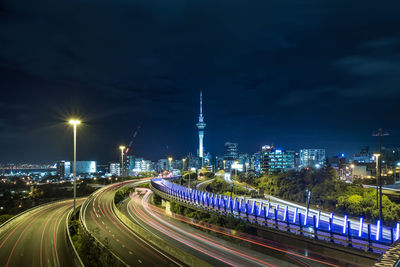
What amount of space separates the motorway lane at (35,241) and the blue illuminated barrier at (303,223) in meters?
15.0

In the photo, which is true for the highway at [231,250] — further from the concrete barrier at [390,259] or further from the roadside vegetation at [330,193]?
the roadside vegetation at [330,193]

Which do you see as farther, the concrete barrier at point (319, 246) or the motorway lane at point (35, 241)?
the motorway lane at point (35, 241)

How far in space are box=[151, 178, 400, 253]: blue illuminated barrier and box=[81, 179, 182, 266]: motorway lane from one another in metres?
8.55

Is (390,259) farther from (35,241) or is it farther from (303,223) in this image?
(35,241)

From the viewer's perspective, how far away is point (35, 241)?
82.1ft

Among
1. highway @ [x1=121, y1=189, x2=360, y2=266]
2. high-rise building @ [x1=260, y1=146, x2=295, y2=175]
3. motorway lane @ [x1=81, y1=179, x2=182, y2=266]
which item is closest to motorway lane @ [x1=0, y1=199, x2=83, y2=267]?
motorway lane @ [x1=81, y1=179, x2=182, y2=266]

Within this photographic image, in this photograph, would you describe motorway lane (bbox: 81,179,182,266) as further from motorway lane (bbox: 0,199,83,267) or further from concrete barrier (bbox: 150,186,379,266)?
concrete barrier (bbox: 150,186,379,266)

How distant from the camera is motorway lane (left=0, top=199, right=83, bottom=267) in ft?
64.2

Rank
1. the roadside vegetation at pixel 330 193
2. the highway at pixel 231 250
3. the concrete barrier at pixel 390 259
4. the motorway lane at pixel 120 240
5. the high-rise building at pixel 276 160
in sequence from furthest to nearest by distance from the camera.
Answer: the high-rise building at pixel 276 160 < the roadside vegetation at pixel 330 193 < the motorway lane at pixel 120 240 < the highway at pixel 231 250 < the concrete barrier at pixel 390 259

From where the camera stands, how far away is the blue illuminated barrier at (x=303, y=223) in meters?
15.3

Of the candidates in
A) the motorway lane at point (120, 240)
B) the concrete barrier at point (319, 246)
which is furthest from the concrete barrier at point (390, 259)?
the motorway lane at point (120, 240)

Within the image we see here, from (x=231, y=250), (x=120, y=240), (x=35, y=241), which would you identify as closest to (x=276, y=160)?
(x=120, y=240)

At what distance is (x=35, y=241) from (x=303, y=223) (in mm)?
23844

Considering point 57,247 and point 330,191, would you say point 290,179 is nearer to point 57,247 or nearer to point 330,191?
point 330,191
